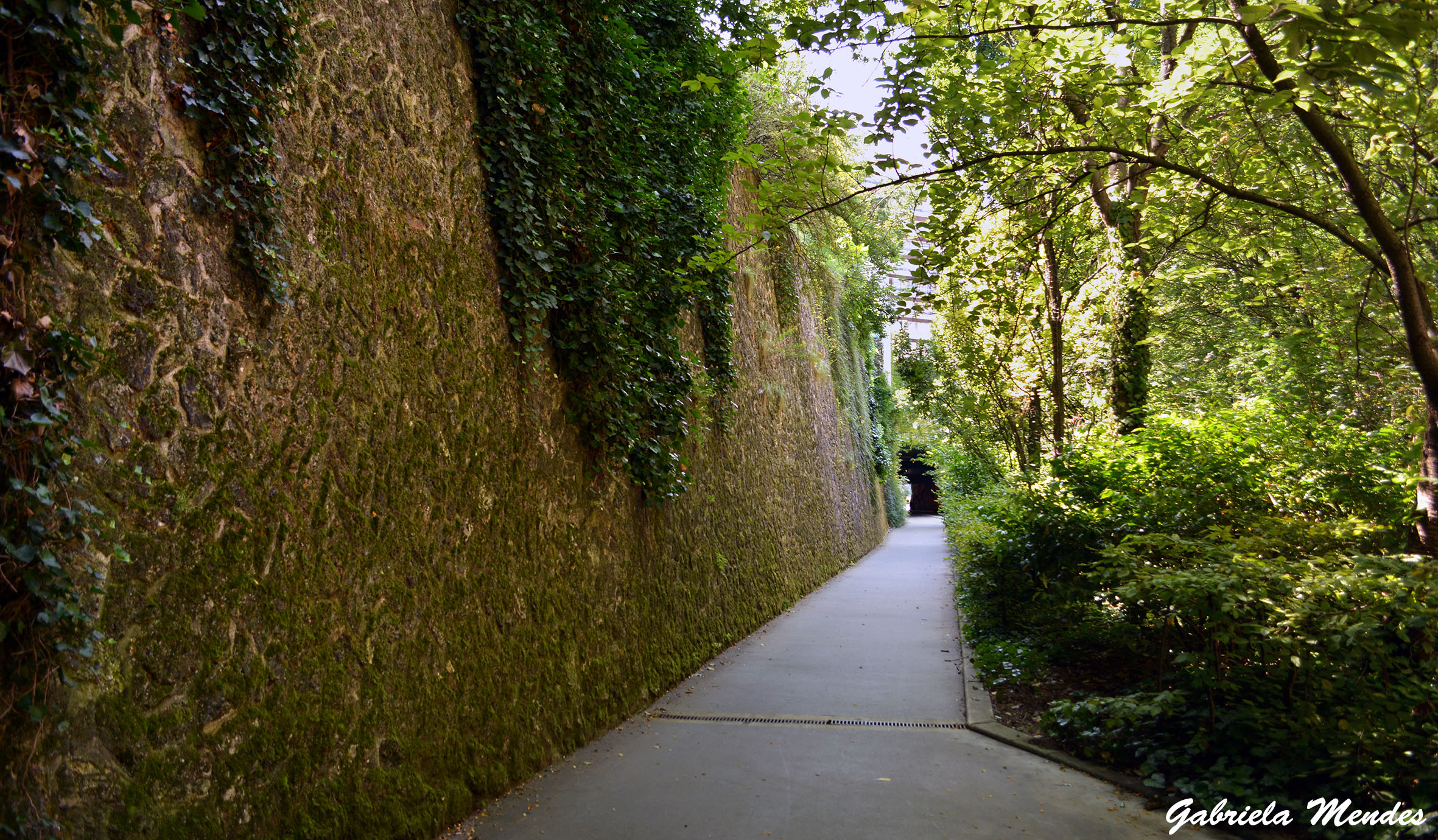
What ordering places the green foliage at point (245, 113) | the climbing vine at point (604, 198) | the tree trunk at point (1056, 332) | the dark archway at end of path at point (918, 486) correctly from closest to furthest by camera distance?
1. the green foliage at point (245, 113)
2. the climbing vine at point (604, 198)
3. the tree trunk at point (1056, 332)
4. the dark archway at end of path at point (918, 486)

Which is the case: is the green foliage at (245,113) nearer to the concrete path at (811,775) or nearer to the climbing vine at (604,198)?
the climbing vine at (604,198)

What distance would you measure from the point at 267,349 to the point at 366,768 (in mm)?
1724

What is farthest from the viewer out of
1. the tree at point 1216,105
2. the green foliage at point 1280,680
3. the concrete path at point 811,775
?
the concrete path at point 811,775

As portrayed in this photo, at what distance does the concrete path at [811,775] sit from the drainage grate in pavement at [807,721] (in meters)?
0.02

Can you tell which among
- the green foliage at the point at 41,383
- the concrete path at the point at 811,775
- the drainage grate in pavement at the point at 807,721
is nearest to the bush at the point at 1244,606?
the concrete path at the point at 811,775

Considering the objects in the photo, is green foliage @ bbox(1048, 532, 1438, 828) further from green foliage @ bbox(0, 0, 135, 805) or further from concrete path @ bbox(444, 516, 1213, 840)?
green foliage @ bbox(0, 0, 135, 805)

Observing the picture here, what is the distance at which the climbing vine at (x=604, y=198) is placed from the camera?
5.05 metres

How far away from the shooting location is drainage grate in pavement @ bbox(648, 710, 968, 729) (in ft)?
19.1

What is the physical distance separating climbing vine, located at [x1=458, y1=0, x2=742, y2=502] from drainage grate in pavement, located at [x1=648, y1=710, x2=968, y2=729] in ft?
5.54

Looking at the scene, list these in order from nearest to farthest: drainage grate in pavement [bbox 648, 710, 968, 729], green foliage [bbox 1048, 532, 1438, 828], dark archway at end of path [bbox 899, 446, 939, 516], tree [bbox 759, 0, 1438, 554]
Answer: tree [bbox 759, 0, 1438, 554] → green foliage [bbox 1048, 532, 1438, 828] → drainage grate in pavement [bbox 648, 710, 968, 729] → dark archway at end of path [bbox 899, 446, 939, 516]

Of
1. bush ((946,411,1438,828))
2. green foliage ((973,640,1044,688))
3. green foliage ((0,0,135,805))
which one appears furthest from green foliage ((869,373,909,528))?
green foliage ((0,0,135,805))

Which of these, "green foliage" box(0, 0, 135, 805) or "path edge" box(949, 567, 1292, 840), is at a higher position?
"green foliage" box(0, 0, 135, 805)

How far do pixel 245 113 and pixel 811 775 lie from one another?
4237 mm

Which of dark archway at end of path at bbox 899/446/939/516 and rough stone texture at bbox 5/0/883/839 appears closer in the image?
rough stone texture at bbox 5/0/883/839
